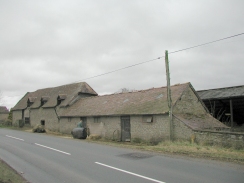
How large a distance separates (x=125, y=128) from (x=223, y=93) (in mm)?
11137

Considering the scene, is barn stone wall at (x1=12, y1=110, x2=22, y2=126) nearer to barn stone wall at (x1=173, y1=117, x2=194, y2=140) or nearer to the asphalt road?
barn stone wall at (x1=173, y1=117, x2=194, y2=140)

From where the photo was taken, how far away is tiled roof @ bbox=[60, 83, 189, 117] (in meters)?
20.7

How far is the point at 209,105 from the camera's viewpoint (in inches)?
1051

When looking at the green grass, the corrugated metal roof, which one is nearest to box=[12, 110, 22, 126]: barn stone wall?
the corrugated metal roof

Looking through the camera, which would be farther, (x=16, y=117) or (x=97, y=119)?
(x=16, y=117)

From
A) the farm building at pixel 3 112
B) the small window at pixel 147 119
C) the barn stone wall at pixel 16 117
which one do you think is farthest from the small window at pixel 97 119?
the farm building at pixel 3 112

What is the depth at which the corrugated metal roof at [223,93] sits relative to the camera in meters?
22.6

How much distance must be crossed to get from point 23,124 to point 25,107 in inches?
128

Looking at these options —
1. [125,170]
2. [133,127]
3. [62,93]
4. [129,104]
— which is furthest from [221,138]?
[62,93]

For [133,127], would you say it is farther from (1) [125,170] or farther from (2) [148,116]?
(1) [125,170]

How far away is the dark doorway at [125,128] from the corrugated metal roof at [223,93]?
373 inches

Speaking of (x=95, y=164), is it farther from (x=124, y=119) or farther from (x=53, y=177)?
(x=124, y=119)

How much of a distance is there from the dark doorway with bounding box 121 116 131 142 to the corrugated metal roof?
9.48 meters

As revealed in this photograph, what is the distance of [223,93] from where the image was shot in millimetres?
24344
